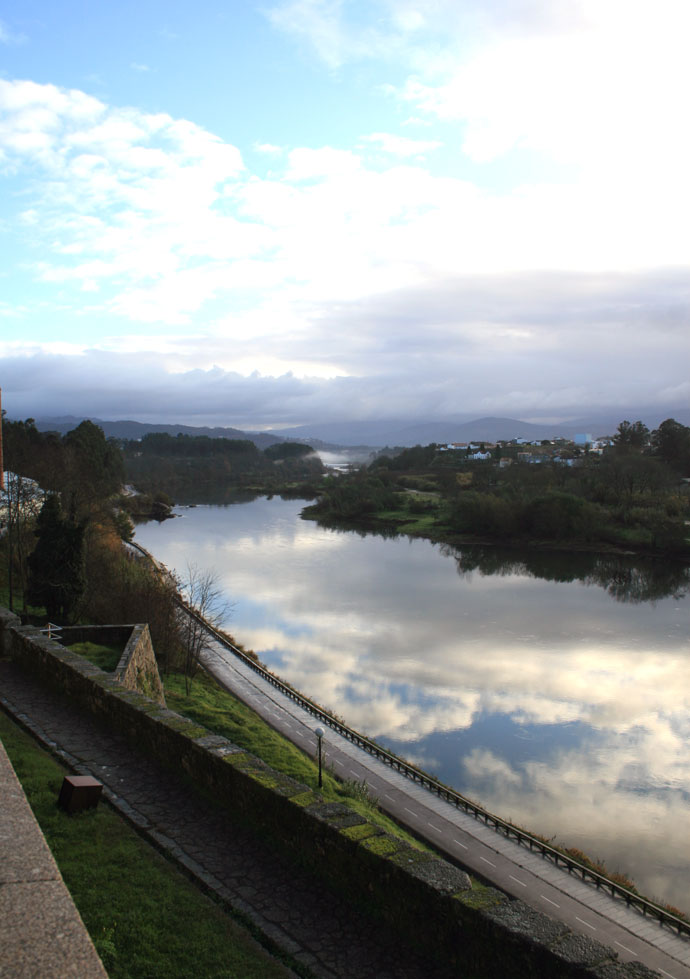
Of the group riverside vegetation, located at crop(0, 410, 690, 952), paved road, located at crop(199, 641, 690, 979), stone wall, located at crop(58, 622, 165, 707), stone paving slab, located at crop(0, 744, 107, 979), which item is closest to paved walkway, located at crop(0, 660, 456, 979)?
stone paving slab, located at crop(0, 744, 107, 979)

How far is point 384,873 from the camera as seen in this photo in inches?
178

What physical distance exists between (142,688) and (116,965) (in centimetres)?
915

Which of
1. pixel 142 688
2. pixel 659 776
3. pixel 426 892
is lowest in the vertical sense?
pixel 659 776

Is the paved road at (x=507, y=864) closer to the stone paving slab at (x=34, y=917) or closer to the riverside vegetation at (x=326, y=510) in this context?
the riverside vegetation at (x=326, y=510)

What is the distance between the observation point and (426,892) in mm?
4266

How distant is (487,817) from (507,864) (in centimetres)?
178

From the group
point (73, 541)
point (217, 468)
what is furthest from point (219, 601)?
point (217, 468)

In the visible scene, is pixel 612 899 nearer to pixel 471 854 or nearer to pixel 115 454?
pixel 471 854

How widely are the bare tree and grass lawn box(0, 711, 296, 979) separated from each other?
13.3 metres

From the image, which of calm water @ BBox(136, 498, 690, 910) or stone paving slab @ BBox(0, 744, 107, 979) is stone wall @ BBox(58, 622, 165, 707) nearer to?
stone paving slab @ BBox(0, 744, 107, 979)

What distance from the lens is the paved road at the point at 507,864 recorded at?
414 inches

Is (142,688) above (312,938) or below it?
below

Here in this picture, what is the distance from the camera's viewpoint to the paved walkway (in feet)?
13.7

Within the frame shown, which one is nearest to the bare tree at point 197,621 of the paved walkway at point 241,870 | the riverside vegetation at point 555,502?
the paved walkway at point 241,870
